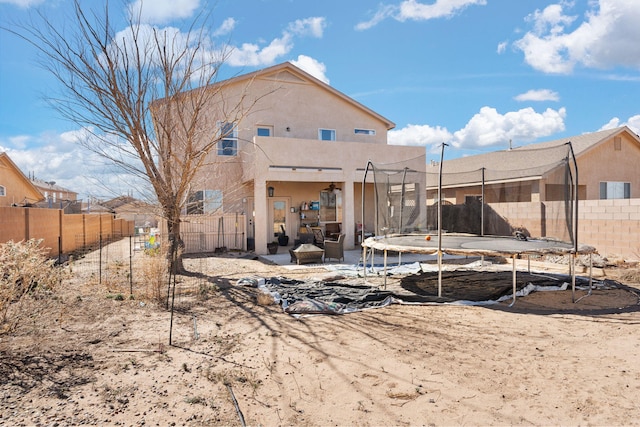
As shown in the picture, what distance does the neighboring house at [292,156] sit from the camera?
13656 mm

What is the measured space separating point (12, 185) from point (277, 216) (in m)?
23.2

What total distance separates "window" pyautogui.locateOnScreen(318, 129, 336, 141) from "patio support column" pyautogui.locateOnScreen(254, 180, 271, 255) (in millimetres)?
5127

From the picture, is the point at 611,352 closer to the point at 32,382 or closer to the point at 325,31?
the point at 32,382

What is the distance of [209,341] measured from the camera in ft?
15.8

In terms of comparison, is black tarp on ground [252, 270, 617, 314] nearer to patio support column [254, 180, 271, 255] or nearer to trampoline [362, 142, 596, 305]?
trampoline [362, 142, 596, 305]

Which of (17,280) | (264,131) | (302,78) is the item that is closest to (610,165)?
(302,78)

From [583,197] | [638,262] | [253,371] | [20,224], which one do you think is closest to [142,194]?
[20,224]

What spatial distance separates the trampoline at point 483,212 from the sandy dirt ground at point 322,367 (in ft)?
4.70

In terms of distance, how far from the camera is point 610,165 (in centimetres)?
1872

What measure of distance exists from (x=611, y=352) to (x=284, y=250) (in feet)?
38.0

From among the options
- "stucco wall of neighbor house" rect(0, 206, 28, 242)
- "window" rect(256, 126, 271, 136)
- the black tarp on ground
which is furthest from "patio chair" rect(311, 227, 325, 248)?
"stucco wall of neighbor house" rect(0, 206, 28, 242)

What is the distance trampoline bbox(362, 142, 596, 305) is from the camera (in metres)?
7.30

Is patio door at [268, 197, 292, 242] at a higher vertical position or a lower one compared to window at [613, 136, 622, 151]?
lower

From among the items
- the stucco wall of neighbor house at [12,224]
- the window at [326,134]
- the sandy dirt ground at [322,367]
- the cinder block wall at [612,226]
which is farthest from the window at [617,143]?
the stucco wall of neighbor house at [12,224]
